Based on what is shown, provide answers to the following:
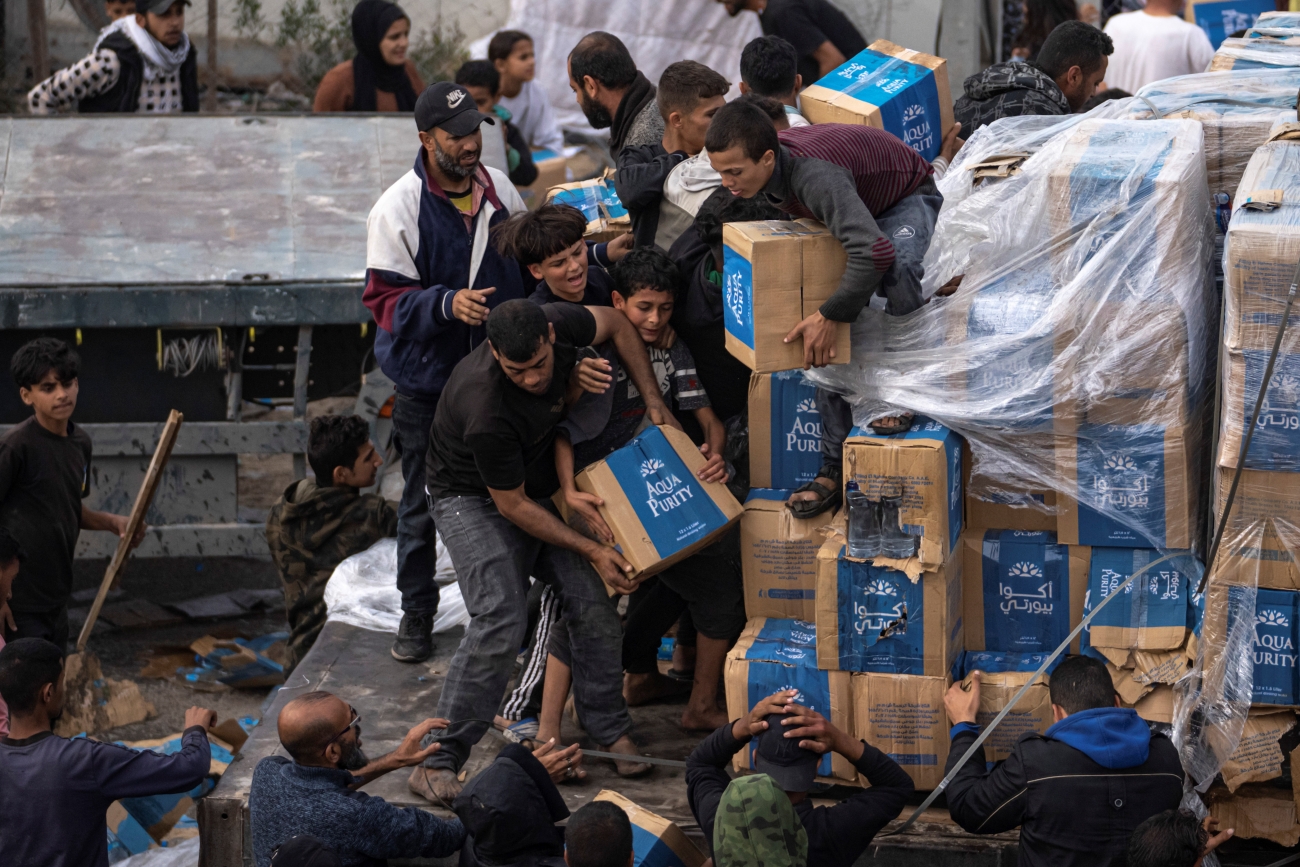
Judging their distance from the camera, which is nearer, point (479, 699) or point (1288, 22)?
point (479, 699)

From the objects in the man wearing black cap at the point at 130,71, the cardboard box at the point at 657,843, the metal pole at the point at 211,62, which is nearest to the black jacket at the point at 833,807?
the cardboard box at the point at 657,843

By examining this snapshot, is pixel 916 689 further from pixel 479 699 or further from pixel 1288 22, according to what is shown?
pixel 1288 22

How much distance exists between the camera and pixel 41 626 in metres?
5.38

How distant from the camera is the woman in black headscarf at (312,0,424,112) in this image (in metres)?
7.77

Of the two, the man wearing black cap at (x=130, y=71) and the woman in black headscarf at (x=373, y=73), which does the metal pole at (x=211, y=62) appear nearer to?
the man wearing black cap at (x=130, y=71)

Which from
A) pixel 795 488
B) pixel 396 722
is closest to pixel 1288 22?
pixel 795 488

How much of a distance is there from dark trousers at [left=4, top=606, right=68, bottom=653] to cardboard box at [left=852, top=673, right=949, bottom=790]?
2.96 meters

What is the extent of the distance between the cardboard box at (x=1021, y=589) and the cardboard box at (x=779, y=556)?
482mm

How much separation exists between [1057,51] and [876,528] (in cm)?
260

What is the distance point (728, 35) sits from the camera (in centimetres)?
1135

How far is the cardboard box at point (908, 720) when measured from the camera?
430 cm

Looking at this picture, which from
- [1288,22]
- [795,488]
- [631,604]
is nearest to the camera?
[795,488]

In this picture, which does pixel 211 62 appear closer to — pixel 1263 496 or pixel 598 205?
pixel 598 205

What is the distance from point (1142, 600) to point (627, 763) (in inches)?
66.1
